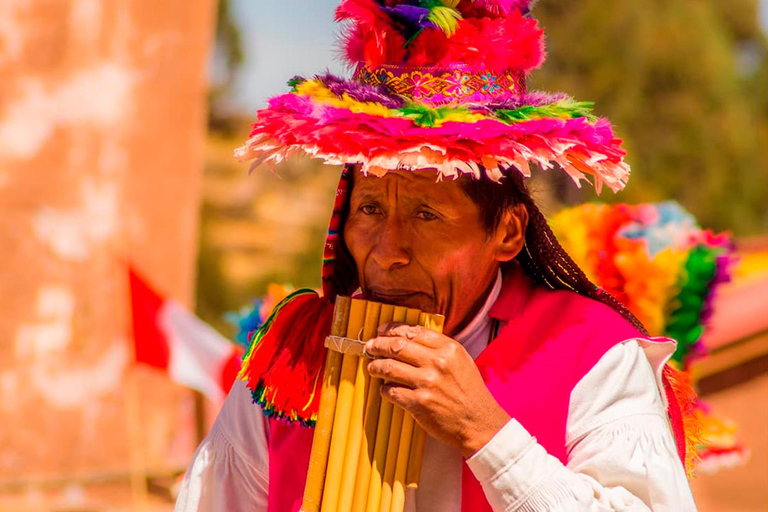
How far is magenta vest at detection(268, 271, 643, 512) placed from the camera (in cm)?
212

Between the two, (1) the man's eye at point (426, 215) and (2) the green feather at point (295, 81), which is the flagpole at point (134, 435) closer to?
(2) the green feather at point (295, 81)

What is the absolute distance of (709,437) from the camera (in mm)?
4102

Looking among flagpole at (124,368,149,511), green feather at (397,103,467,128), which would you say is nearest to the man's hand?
green feather at (397,103,467,128)

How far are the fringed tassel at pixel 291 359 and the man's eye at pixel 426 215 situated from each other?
0.33 meters

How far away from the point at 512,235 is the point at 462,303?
0.62ft

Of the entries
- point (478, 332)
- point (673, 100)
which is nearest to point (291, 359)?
point (478, 332)

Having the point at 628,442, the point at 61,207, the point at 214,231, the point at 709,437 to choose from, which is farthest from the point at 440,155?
the point at 214,231

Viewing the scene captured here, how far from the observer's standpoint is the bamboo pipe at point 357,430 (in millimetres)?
2082

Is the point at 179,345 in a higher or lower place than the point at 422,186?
lower

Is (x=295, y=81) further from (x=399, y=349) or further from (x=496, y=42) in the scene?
(x=399, y=349)

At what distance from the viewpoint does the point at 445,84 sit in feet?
6.84

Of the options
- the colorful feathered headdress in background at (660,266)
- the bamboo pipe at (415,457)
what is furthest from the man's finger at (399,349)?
the colorful feathered headdress in background at (660,266)

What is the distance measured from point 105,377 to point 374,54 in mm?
4627

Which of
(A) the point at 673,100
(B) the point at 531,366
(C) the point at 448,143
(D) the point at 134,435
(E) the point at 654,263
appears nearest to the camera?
(C) the point at 448,143
